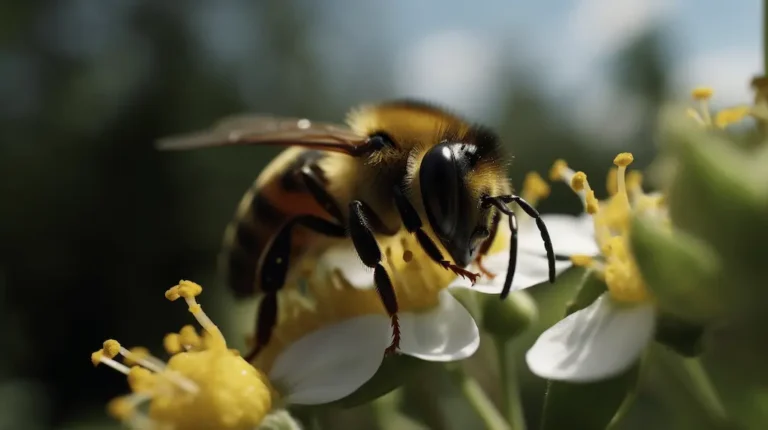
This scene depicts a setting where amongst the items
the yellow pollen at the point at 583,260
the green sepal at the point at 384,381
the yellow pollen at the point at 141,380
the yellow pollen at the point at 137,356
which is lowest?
the green sepal at the point at 384,381

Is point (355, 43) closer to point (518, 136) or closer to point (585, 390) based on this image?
point (518, 136)

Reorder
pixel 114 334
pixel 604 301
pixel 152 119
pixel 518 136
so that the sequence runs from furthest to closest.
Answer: pixel 518 136 < pixel 152 119 < pixel 114 334 < pixel 604 301

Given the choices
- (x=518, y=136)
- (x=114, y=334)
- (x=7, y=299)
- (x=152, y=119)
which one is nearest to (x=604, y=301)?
(x=7, y=299)

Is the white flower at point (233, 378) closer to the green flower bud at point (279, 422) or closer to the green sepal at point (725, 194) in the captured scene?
the green flower bud at point (279, 422)

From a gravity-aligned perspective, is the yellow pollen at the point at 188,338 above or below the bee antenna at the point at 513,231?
above

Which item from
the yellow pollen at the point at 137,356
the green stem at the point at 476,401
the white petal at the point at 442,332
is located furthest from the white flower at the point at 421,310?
the yellow pollen at the point at 137,356

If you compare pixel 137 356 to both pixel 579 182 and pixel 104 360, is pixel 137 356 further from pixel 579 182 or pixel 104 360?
pixel 579 182

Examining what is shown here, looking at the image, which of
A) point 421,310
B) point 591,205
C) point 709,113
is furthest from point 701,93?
point 421,310

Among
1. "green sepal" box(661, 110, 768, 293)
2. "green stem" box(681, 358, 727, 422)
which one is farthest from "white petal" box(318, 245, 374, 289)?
"green sepal" box(661, 110, 768, 293)
